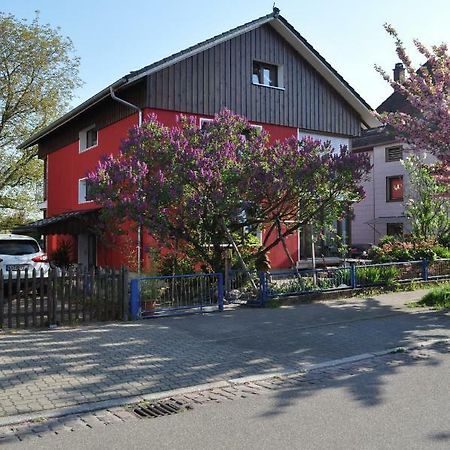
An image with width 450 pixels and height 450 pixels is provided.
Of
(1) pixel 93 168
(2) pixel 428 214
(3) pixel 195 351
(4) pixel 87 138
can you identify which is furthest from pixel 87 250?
(3) pixel 195 351

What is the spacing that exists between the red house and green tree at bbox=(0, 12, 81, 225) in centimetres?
946

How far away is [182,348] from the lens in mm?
8172

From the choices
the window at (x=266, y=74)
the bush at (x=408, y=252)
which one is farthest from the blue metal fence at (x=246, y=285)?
the window at (x=266, y=74)

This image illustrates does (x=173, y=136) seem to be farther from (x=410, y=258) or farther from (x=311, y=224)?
(x=410, y=258)

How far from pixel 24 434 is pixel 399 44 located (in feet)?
42.2

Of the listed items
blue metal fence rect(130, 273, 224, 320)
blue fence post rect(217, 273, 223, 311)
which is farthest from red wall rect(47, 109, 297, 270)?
blue fence post rect(217, 273, 223, 311)

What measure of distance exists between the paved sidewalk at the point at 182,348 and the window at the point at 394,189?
923 inches

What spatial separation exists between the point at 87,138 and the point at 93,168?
6.68 ft

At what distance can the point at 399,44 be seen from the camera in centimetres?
1412

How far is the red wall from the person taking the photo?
17156mm

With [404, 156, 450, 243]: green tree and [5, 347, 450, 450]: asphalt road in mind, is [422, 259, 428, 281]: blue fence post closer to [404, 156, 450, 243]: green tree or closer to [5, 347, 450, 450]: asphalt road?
[404, 156, 450, 243]: green tree

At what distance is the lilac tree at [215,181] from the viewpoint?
1189cm

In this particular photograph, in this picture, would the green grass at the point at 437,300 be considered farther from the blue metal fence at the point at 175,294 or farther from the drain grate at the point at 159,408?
the drain grate at the point at 159,408

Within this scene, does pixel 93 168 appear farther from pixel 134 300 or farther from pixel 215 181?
pixel 134 300
